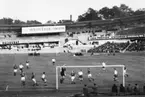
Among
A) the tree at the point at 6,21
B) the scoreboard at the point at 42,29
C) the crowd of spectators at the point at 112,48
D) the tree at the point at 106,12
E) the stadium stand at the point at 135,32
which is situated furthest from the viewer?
the tree at the point at 6,21

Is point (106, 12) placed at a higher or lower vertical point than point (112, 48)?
higher

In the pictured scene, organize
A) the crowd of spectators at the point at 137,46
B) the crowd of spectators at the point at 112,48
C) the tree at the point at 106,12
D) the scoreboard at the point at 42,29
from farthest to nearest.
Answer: the tree at the point at 106,12 → the scoreboard at the point at 42,29 → the crowd of spectators at the point at 112,48 → the crowd of spectators at the point at 137,46

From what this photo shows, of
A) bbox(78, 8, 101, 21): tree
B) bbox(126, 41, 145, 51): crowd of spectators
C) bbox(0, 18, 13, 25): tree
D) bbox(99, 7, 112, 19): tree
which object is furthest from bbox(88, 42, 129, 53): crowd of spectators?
bbox(0, 18, 13, 25): tree

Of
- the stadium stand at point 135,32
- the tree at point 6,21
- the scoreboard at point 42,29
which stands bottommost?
the stadium stand at point 135,32

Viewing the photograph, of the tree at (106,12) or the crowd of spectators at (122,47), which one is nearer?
the crowd of spectators at (122,47)

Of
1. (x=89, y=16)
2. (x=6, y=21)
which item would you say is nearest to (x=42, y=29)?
(x=89, y=16)

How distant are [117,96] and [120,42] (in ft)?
182

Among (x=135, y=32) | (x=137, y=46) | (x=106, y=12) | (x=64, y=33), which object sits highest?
(x=106, y=12)

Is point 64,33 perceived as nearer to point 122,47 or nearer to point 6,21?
point 122,47

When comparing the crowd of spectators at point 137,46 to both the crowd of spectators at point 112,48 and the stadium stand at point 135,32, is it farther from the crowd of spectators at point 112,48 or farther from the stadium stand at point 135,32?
the stadium stand at point 135,32

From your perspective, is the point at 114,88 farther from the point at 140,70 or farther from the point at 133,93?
the point at 140,70

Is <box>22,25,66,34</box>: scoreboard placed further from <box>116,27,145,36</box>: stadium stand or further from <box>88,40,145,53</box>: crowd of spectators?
<box>88,40,145,53</box>: crowd of spectators

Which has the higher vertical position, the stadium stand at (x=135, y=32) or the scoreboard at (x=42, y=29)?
the scoreboard at (x=42, y=29)

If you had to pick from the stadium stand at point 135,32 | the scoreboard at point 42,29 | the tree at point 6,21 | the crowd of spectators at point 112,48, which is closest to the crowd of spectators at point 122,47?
the crowd of spectators at point 112,48
